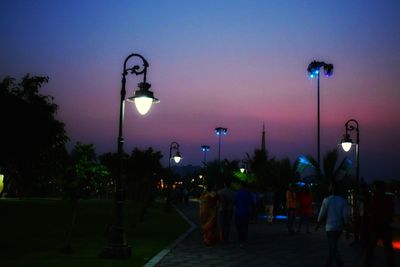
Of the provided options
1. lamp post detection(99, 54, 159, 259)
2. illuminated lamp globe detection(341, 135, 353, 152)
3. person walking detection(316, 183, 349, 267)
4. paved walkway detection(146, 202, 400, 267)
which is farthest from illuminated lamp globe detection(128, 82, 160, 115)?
illuminated lamp globe detection(341, 135, 353, 152)

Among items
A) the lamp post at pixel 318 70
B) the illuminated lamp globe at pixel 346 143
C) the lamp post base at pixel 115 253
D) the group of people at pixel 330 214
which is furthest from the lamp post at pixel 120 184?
the lamp post at pixel 318 70

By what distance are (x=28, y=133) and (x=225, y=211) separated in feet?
25.2

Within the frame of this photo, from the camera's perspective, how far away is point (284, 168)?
131 ft

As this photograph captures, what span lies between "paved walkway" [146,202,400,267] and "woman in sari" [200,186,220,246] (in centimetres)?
25

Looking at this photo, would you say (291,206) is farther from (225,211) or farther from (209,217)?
(209,217)

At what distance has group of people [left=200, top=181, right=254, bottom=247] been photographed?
1688 cm

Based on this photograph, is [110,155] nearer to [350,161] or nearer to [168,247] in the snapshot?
[350,161]

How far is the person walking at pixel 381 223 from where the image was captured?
37.0ft

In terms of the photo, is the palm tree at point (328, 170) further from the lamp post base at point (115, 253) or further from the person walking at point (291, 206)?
the lamp post base at point (115, 253)

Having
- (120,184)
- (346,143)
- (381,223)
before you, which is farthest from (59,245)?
(346,143)

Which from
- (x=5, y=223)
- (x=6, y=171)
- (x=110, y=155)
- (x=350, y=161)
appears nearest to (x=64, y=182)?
(x=6, y=171)

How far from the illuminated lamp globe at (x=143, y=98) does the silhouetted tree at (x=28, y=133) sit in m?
7.92

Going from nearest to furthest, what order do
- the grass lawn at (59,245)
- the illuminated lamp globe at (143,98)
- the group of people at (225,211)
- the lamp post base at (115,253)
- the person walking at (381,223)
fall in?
the person walking at (381,223) < the grass lawn at (59,245) < the lamp post base at (115,253) < the illuminated lamp globe at (143,98) < the group of people at (225,211)

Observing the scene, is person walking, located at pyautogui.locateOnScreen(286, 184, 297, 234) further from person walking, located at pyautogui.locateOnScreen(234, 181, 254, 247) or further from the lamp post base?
the lamp post base
